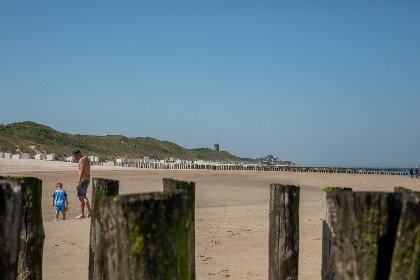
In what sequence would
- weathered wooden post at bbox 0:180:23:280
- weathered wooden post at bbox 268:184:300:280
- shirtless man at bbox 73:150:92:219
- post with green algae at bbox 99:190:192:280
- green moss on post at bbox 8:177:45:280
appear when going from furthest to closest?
1. shirtless man at bbox 73:150:92:219
2. weathered wooden post at bbox 268:184:300:280
3. green moss on post at bbox 8:177:45:280
4. weathered wooden post at bbox 0:180:23:280
5. post with green algae at bbox 99:190:192:280

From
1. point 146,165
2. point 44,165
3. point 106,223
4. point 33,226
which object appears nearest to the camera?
point 106,223

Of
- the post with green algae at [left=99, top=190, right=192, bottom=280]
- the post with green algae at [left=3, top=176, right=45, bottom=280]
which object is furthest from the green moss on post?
the post with green algae at [left=99, top=190, right=192, bottom=280]

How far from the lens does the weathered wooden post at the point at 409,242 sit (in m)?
2.50

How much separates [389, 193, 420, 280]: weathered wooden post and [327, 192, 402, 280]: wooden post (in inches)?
3.8

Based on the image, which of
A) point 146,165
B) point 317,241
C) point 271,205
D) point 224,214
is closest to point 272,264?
point 271,205

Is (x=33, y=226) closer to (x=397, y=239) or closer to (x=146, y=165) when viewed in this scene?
(x=397, y=239)

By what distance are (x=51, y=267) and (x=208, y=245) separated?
3.35 meters

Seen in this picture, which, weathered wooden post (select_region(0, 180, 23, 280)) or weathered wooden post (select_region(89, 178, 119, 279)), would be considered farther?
weathered wooden post (select_region(89, 178, 119, 279))

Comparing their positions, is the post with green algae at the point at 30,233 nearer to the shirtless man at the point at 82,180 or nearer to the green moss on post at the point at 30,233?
the green moss on post at the point at 30,233

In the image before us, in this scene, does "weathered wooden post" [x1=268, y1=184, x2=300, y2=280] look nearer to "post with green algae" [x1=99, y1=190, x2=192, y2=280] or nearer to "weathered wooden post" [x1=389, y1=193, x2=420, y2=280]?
"weathered wooden post" [x1=389, y1=193, x2=420, y2=280]

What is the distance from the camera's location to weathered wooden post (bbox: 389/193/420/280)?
250cm

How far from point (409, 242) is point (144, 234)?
1.48 meters

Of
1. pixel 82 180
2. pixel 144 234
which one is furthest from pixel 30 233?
pixel 82 180

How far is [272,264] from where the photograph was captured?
5.32 metres
